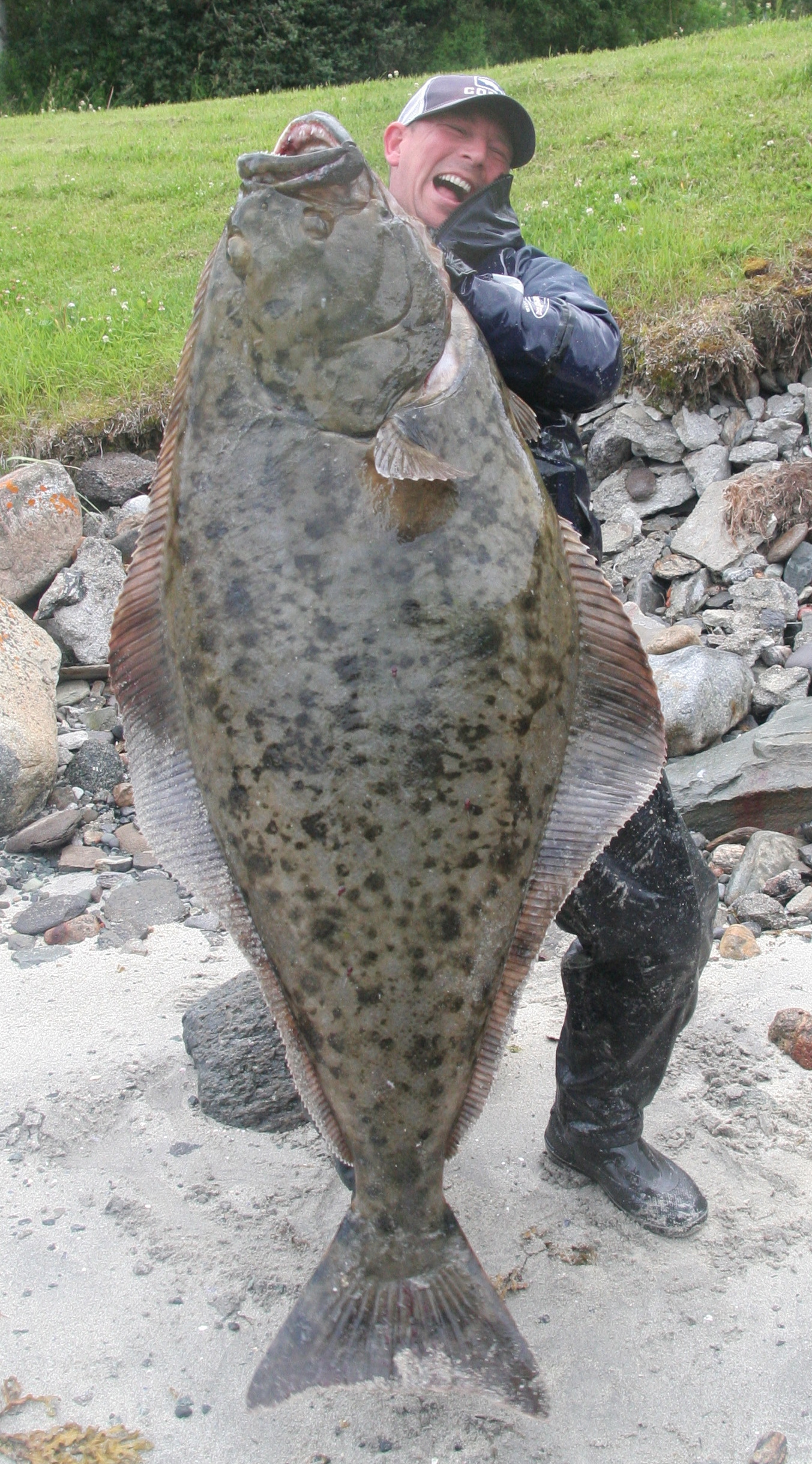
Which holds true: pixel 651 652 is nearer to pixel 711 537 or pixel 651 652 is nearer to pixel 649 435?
pixel 711 537

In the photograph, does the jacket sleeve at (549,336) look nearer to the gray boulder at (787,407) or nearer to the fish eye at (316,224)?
the fish eye at (316,224)

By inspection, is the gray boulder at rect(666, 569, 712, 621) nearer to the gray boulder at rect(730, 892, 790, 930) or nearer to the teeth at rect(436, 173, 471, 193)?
the gray boulder at rect(730, 892, 790, 930)

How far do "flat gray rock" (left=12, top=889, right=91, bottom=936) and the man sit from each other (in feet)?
6.93

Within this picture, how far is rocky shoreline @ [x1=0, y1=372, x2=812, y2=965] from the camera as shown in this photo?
4215 mm

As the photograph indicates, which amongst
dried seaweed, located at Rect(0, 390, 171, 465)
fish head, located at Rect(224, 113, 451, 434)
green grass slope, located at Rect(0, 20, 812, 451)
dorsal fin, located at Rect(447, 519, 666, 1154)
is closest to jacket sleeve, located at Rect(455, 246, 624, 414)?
fish head, located at Rect(224, 113, 451, 434)

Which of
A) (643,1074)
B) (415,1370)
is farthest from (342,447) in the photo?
(643,1074)

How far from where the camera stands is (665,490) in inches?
253

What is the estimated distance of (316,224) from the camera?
1607 millimetres

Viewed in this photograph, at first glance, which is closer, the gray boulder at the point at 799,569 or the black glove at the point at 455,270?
the black glove at the point at 455,270

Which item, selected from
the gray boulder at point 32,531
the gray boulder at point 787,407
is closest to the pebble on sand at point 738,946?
the gray boulder at point 787,407

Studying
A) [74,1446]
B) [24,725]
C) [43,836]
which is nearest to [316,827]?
[74,1446]

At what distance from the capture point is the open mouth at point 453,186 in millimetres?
2158

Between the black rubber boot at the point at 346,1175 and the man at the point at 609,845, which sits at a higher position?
the man at the point at 609,845

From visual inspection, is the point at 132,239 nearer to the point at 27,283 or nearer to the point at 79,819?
the point at 27,283
